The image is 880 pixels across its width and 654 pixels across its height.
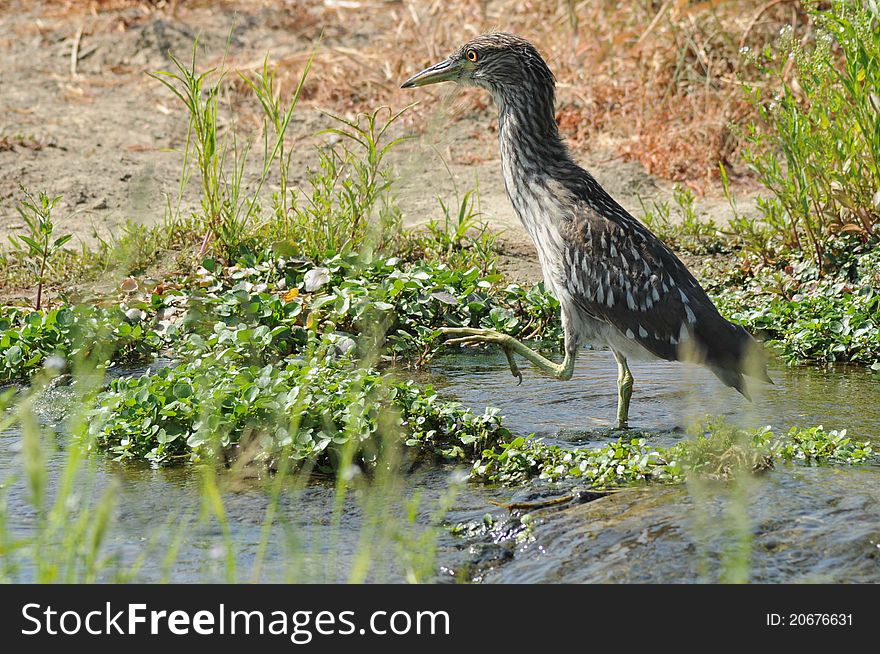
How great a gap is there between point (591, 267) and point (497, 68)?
4.02 ft

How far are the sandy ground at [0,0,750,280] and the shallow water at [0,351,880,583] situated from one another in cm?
306

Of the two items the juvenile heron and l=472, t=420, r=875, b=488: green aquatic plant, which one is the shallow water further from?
the juvenile heron

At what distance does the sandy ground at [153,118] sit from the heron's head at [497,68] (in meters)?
1.16

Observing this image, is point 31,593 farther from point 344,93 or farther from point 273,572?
point 344,93

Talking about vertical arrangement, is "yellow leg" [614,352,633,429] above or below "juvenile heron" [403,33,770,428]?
below

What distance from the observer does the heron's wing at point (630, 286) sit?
5.42 m

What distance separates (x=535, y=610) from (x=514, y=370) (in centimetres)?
227

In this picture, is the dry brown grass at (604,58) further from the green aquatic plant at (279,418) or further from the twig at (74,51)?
the green aquatic plant at (279,418)

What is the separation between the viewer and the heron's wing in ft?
17.8

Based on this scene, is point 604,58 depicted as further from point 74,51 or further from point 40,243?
point 40,243

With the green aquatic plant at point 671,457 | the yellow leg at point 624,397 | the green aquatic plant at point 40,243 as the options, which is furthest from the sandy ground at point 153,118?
the green aquatic plant at point 671,457

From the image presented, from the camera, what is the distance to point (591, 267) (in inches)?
215

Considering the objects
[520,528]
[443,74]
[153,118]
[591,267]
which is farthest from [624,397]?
[153,118]

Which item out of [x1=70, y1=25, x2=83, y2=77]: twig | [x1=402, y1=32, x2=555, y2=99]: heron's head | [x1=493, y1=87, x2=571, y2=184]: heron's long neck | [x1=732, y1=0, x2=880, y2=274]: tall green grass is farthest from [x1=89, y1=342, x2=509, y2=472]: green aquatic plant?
[x1=70, y1=25, x2=83, y2=77]: twig
